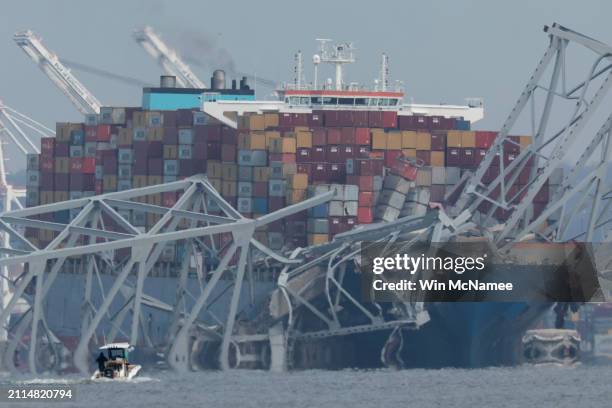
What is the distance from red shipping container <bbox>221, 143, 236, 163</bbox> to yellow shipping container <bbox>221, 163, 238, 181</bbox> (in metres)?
0.22

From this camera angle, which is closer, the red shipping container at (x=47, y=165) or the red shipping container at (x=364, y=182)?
the red shipping container at (x=364, y=182)

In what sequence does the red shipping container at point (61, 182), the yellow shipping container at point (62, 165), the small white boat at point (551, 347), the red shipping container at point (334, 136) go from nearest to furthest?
the small white boat at point (551, 347)
the red shipping container at point (334, 136)
the red shipping container at point (61, 182)
the yellow shipping container at point (62, 165)

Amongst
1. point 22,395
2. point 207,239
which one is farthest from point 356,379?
point 207,239

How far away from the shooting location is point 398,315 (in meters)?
103

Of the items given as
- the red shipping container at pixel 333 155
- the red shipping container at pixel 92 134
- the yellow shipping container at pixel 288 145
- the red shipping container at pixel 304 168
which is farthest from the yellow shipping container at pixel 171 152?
the red shipping container at pixel 333 155

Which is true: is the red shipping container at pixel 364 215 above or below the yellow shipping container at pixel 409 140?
below

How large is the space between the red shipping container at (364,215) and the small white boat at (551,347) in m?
8.15

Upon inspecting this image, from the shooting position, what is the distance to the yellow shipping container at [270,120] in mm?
117562

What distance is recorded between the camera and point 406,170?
362 feet

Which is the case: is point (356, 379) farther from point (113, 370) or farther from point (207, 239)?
point (207, 239)

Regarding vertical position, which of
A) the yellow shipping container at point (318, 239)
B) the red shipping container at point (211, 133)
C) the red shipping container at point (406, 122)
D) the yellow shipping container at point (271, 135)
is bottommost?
the yellow shipping container at point (318, 239)

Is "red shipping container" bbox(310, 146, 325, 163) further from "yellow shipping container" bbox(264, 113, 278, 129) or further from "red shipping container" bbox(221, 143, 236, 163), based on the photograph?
"yellow shipping container" bbox(264, 113, 278, 129)

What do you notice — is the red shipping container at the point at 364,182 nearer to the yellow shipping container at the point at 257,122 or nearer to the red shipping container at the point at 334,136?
the red shipping container at the point at 334,136

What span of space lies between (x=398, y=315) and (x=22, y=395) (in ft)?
75.1
